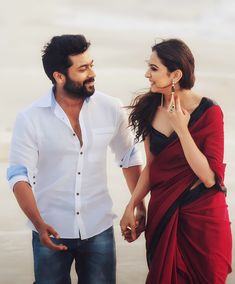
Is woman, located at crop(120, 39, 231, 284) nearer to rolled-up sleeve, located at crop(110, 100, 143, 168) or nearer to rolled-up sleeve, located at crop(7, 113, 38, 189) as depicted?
rolled-up sleeve, located at crop(110, 100, 143, 168)

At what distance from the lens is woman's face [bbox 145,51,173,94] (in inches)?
132

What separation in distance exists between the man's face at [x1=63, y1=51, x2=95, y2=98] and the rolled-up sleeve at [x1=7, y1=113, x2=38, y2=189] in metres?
0.26

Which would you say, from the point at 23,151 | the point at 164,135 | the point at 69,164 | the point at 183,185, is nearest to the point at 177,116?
the point at 164,135

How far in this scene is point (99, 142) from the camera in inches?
141

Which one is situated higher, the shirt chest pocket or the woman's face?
the woman's face

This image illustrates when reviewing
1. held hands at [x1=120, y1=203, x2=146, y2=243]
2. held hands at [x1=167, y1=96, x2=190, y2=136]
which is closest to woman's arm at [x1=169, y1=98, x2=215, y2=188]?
held hands at [x1=167, y1=96, x2=190, y2=136]

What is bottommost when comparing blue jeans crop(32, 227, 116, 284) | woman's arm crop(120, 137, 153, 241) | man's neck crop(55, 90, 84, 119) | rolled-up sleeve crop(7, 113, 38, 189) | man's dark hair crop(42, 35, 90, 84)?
blue jeans crop(32, 227, 116, 284)

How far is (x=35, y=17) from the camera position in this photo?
60.7 feet

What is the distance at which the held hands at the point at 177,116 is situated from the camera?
3277 mm

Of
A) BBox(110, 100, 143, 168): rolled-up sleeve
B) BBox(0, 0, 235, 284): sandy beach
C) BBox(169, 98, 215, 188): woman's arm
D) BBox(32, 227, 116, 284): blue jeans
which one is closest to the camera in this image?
BBox(169, 98, 215, 188): woman's arm

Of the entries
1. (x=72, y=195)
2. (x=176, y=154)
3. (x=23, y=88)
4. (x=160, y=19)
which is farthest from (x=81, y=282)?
(x=160, y=19)

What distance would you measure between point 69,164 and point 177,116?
1.94 ft

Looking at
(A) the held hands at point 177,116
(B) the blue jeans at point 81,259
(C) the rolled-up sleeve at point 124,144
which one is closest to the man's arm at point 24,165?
(B) the blue jeans at point 81,259

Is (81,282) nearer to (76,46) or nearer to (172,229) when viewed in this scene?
(172,229)
